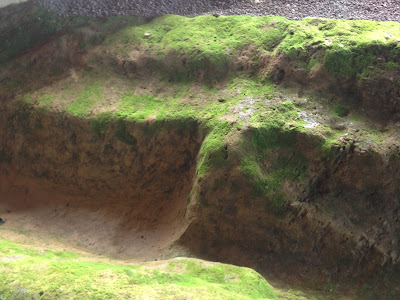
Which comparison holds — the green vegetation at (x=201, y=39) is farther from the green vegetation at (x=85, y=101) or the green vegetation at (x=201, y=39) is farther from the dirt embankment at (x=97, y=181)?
the dirt embankment at (x=97, y=181)

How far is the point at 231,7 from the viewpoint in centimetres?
1044

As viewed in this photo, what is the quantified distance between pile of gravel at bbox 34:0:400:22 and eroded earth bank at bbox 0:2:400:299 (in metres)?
0.44

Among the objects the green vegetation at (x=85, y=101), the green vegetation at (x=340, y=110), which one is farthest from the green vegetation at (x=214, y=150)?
the green vegetation at (x=85, y=101)

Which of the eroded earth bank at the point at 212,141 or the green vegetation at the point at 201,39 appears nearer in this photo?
the eroded earth bank at the point at 212,141

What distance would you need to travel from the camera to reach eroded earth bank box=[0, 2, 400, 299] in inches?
268

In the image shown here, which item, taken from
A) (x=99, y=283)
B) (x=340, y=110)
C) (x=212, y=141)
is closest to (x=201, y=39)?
(x=212, y=141)

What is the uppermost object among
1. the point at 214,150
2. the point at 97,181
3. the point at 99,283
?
the point at 214,150

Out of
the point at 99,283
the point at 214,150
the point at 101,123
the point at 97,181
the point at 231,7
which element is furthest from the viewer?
the point at 231,7

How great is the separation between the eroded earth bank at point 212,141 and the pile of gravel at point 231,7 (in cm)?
44

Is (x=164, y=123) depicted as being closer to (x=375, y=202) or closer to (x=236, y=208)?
(x=236, y=208)

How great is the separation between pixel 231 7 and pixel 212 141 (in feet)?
16.8

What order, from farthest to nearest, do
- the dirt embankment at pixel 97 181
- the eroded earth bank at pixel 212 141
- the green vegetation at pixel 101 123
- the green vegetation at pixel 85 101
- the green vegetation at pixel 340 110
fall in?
the green vegetation at pixel 85 101, the green vegetation at pixel 101 123, the dirt embankment at pixel 97 181, the green vegetation at pixel 340 110, the eroded earth bank at pixel 212 141

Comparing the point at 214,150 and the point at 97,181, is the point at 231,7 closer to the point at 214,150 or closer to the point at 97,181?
the point at 214,150

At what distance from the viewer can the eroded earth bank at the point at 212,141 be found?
6797 mm
